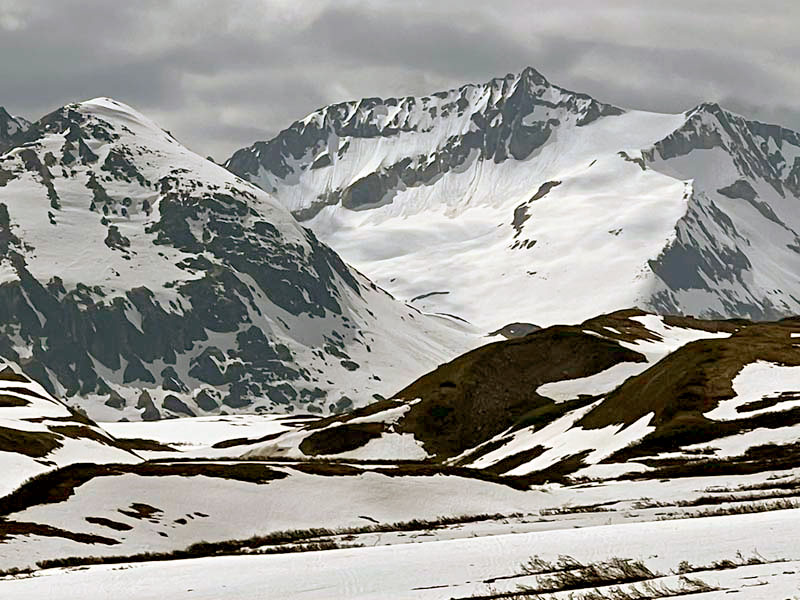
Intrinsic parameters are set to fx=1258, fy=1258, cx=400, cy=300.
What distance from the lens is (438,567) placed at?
3222cm

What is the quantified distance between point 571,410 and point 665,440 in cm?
5011

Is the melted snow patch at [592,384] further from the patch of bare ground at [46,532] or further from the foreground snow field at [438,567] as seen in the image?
the foreground snow field at [438,567]

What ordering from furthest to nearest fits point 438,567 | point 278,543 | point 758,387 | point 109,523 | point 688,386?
point 688,386 < point 758,387 < point 109,523 < point 278,543 < point 438,567

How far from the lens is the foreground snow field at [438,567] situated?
97.0 ft

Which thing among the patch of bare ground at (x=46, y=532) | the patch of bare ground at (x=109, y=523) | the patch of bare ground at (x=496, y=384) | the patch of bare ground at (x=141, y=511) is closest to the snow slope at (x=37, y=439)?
the patch of bare ground at (x=141, y=511)

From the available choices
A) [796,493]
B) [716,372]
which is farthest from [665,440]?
[796,493]

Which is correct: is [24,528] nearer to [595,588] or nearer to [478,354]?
[595,588]

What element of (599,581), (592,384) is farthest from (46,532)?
(592,384)

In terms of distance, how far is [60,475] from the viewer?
Answer: 6906cm

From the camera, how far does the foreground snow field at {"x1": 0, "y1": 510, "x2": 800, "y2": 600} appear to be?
1164 inches

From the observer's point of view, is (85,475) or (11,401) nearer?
(85,475)

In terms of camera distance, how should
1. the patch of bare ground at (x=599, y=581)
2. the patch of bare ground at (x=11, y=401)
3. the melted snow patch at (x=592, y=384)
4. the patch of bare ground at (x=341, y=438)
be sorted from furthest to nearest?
the patch of bare ground at (x=11, y=401) < the melted snow patch at (x=592, y=384) < the patch of bare ground at (x=341, y=438) < the patch of bare ground at (x=599, y=581)

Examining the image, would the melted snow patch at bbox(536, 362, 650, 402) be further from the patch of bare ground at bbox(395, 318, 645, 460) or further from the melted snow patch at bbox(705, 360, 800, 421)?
the melted snow patch at bbox(705, 360, 800, 421)

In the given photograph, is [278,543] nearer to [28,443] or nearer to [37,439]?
[28,443]
